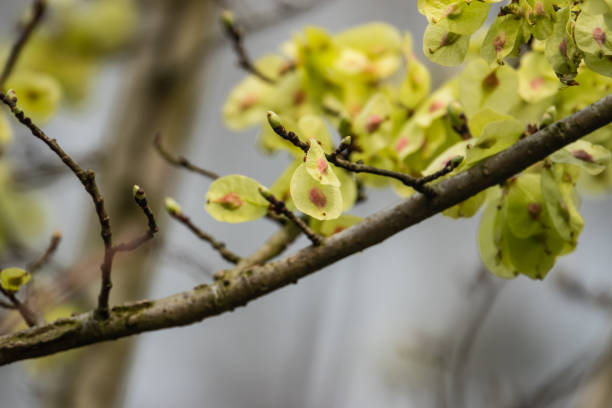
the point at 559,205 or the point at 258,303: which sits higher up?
the point at 559,205

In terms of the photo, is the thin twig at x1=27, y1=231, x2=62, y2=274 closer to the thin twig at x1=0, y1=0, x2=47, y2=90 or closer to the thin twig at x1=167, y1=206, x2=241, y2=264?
the thin twig at x1=167, y1=206, x2=241, y2=264

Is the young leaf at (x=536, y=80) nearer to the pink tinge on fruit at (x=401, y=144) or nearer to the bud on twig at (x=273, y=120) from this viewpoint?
the pink tinge on fruit at (x=401, y=144)

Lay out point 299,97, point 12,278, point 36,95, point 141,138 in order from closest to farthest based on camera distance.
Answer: point 12,278 → point 299,97 → point 36,95 → point 141,138

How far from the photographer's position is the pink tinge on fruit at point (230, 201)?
0.52 metres

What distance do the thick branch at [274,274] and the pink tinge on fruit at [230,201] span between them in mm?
54

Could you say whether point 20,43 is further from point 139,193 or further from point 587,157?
point 587,157

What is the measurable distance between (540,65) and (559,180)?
0.12 metres

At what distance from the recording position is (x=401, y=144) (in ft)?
1.92

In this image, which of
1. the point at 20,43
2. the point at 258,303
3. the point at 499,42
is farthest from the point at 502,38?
the point at 258,303

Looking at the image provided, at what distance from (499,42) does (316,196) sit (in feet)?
0.54

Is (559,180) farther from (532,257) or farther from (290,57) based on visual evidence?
(290,57)

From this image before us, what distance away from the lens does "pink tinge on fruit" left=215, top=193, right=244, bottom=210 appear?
1.71 ft

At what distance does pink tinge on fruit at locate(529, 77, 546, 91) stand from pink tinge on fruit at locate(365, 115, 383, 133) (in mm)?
137

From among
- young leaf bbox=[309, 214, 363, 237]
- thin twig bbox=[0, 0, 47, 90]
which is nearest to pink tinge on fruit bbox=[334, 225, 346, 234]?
young leaf bbox=[309, 214, 363, 237]
